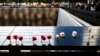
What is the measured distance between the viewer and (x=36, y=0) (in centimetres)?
13038

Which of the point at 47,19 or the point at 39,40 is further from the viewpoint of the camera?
the point at 47,19

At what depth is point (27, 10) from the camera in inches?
3177

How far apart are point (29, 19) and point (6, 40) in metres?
67.7

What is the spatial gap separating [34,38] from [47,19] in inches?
2555

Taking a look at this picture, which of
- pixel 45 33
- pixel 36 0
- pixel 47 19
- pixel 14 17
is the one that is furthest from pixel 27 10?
pixel 45 33
